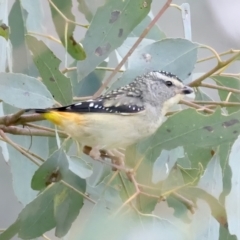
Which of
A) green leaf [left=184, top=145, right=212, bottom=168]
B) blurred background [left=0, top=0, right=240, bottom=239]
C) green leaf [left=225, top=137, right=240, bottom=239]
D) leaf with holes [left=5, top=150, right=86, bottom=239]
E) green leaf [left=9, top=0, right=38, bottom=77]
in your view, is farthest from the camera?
blurred background [left=0, top=0, right=240, bottom=239]

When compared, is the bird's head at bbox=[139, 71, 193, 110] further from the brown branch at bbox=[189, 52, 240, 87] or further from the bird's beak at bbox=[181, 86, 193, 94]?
the brown branch at bbox=[189, 52, 240, 87]

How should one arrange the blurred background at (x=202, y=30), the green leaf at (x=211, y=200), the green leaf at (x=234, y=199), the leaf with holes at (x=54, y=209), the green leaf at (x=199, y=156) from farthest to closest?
the blurred background at (x=202, y=30) < the green leaf at (x=199, y=156) < the leaf with holes at (x=54, y=209) < the green leaf at (x=211, y=200) < the green leaf at (x=234, y=199)

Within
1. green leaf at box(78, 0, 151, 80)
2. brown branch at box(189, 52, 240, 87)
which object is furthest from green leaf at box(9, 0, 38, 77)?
brown branch at box(189, 52, 240, 87)

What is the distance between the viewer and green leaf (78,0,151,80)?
1396mm

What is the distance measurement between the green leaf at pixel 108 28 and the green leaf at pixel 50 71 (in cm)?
5

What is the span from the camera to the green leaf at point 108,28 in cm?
140

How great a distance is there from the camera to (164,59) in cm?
146

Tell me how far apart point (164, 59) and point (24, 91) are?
13.6 inches

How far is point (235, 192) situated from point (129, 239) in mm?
221

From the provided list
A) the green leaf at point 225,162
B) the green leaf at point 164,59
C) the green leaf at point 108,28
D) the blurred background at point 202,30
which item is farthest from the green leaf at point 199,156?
the blurred background at point 202,30

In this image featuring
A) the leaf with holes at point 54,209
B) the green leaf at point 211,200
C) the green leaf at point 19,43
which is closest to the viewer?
the green leaf at point 211,200

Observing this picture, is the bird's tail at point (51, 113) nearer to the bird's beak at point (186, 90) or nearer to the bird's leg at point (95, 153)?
the bird's leg at point (95, 153)

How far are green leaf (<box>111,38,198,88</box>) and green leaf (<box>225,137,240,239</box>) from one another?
0.35m

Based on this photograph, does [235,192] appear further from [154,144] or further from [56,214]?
[56,214]
